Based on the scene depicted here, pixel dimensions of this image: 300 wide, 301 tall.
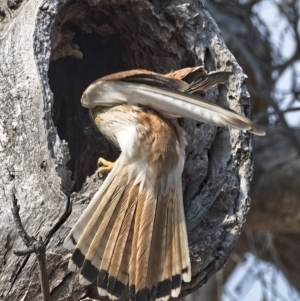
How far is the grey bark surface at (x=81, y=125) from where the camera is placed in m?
2.93

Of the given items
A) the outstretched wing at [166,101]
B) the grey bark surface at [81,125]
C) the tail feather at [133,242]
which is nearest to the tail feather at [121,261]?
the tail feather at [133,242]

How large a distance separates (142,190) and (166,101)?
1.73 ft

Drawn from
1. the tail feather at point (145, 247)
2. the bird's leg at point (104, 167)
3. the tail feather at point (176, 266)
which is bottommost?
the tail feather at point (176, 266)

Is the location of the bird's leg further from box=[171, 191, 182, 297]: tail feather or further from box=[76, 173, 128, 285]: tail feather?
box=[171, 191, 182, 297]: tail feather

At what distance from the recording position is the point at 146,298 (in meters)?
2.86

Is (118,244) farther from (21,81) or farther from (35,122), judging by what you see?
(21,81)

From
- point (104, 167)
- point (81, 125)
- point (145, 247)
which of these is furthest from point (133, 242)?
point (81, 125)

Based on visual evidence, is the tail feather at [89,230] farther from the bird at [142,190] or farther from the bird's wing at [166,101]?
the bird's wing at [166,101]

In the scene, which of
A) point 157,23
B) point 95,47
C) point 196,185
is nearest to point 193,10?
point 157,23

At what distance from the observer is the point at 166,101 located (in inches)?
109

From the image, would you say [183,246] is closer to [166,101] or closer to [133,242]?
[133,242]

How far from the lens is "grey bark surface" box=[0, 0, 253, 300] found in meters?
2.93

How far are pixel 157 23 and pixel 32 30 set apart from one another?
0.73 m

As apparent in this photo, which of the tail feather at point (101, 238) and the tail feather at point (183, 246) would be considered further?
the tail feather at point (183, 246)
